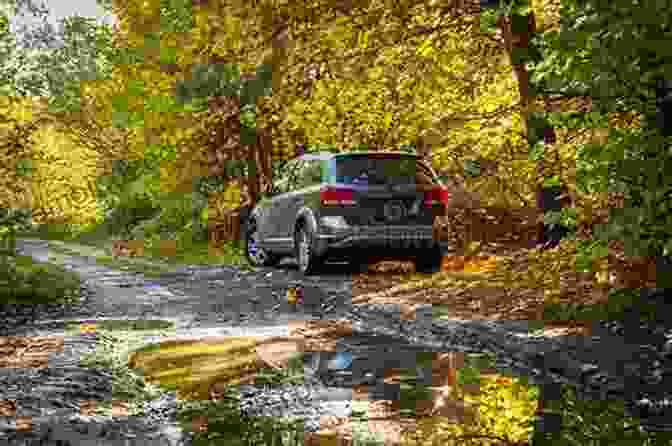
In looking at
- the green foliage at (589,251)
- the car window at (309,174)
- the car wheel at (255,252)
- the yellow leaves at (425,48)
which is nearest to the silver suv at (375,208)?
the car window at (309,174)

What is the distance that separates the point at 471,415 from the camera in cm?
499

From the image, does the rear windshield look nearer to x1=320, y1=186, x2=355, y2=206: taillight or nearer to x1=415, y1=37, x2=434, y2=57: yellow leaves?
x1=320, y1=186, x2=355, y2=206: taillight

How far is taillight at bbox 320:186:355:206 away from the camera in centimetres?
1342

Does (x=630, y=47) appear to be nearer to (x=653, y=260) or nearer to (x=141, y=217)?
(x=653, y=260)

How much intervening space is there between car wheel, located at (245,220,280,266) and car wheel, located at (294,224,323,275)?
7.91 ft

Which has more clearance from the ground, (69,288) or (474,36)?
(474,36)

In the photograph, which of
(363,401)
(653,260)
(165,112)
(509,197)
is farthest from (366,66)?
(165,112)

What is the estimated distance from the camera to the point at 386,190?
13398 millimetres

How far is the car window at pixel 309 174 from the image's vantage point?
46.6ft

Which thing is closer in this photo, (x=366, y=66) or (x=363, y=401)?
(x=363, y=401)

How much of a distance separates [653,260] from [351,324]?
316cm

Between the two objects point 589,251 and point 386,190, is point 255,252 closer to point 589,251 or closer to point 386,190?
point 386,190

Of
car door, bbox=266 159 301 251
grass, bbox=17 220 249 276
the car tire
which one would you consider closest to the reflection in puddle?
the car tire

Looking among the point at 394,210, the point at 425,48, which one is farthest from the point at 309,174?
the point at 425,48
